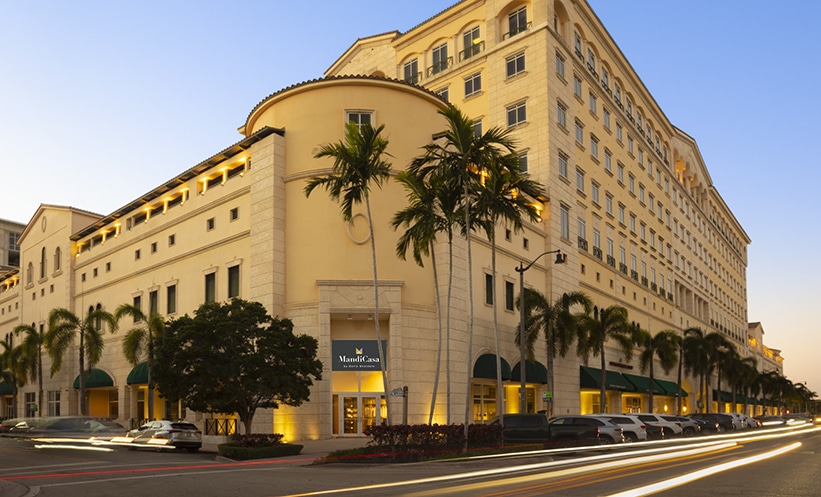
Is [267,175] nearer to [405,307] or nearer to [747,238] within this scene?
[405,307]

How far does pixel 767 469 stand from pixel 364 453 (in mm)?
13476

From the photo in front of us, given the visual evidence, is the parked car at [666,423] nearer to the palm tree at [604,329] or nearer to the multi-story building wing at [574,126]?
the palm tree at [604,329]

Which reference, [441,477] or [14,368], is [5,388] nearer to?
[14,368]

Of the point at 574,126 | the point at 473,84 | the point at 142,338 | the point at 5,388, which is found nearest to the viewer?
the point at 142,338

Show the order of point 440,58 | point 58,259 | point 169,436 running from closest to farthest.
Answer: point 169,436 < point 440,58 < point 58,259

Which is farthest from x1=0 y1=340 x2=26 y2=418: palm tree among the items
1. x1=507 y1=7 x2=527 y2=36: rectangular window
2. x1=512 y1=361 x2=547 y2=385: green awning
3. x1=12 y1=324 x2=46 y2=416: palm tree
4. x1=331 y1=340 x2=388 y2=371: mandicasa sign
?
x1=507 y1=7 x2=527 y2=36: rectangular window

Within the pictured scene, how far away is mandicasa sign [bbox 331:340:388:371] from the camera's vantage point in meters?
40.8

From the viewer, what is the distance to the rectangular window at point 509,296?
49156mm

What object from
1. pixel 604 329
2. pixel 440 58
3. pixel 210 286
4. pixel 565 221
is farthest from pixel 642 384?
pixel 210 286

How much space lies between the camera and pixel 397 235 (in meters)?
42.2

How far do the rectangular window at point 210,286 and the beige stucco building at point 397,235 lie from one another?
0.89 ft

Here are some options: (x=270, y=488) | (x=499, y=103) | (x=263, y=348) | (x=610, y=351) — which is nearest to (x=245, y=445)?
(x=263, y=348)

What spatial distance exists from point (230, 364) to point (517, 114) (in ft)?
108

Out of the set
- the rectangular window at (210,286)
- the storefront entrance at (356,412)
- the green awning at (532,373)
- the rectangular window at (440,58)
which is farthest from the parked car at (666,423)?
the rectangular window at (440,58)
